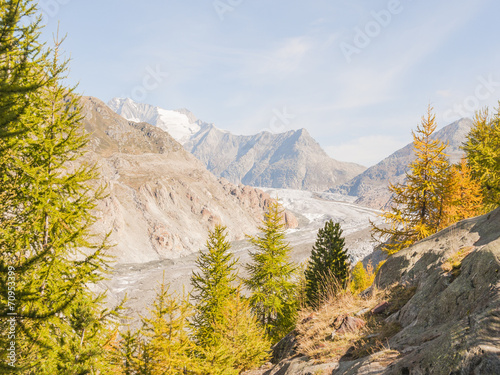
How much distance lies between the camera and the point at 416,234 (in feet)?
52.5

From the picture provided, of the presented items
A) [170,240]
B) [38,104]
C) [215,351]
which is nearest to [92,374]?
[215,351]

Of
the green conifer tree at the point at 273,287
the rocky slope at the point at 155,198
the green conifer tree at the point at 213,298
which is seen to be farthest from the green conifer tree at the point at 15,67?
the rocky slope at the point at 155,198

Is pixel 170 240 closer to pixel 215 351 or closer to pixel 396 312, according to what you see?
pixel 215 351

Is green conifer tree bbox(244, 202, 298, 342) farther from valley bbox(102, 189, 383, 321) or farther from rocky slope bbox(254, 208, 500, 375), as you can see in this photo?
rocky slope bbox(254, 208, 500, 375)

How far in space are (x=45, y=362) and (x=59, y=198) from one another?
13.3ft

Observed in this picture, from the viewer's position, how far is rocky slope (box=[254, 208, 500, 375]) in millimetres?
3275

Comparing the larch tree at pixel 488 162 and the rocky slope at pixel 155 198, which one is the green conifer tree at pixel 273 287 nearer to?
the larch tree at pixel 488 162

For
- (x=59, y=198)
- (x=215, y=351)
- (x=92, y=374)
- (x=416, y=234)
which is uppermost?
(x=59, y=198)

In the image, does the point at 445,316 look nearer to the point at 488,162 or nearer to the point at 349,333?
the point at 349,333

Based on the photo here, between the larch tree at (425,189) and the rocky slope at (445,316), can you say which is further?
the larch tree at (425,189)

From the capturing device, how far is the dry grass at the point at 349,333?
230 inches

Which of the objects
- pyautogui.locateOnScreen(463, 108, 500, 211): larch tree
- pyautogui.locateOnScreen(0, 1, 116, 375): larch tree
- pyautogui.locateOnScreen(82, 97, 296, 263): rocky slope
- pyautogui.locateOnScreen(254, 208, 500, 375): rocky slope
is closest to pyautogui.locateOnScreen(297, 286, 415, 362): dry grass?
pyautogui.locateOnScreen(254, 208, 500, 375): rocky slope

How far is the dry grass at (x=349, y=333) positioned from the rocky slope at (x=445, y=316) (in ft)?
0.32

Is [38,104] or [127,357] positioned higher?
[38,104]
